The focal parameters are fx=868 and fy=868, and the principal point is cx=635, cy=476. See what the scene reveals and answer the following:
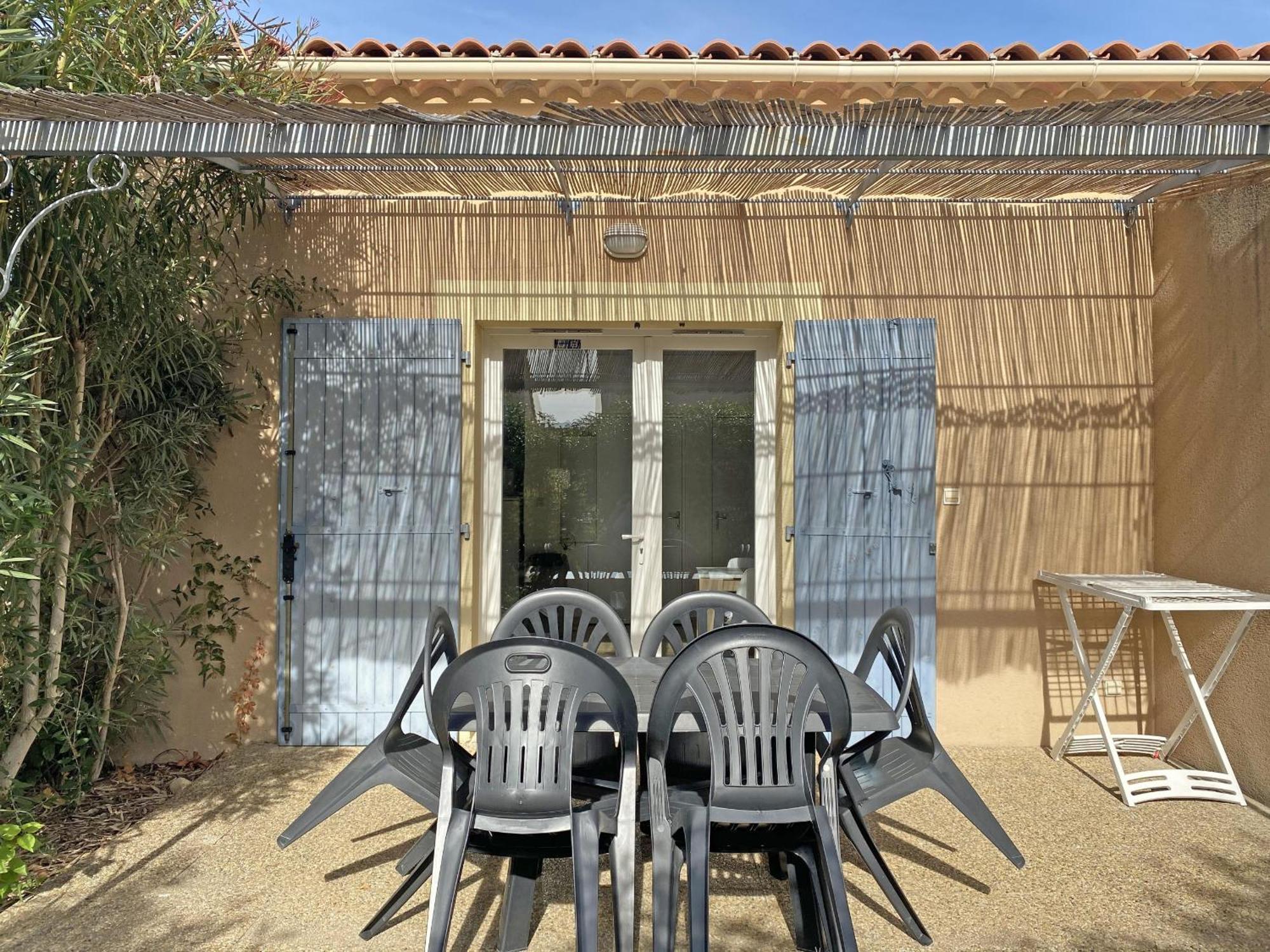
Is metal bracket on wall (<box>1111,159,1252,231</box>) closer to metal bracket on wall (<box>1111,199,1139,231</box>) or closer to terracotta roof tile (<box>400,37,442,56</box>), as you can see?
metal bracket on wall (<box>1111,199,1139,231</box>)

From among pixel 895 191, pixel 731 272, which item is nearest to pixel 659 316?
pixel 731 272

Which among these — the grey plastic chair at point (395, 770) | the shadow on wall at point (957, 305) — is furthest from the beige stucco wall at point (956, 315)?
the grey plastic chair at point (395, 770)

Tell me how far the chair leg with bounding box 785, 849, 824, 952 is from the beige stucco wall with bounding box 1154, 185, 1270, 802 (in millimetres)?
2586

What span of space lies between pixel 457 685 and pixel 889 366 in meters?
3.23

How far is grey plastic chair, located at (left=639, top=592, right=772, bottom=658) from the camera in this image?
362cm

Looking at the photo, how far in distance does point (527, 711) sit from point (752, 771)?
2.24ft

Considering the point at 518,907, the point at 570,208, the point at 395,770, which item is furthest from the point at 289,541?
the point at 518,907

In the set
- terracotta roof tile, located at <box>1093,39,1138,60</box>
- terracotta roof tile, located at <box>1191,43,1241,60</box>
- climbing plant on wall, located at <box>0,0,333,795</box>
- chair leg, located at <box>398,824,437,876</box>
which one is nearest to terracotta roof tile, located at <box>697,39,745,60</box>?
terracotta roof tile, located at <box>1093,39,1138,60</box>

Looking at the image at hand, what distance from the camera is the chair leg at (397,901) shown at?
2.77 m

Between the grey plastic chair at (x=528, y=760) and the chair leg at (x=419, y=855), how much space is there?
0.46 meters

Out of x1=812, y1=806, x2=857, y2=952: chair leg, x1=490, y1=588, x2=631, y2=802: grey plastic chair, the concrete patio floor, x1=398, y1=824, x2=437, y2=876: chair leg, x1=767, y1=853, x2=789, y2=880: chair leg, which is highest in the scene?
x1=490, y1=588, x2=631, y2=802: grey plastic chair

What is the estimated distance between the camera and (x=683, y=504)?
499 cm

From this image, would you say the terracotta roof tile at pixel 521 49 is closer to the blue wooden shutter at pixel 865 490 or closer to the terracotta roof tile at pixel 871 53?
the terracotta roof tile at pixel 871 53

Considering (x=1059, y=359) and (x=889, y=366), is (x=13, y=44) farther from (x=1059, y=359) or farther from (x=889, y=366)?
(x=1059, y=359)
